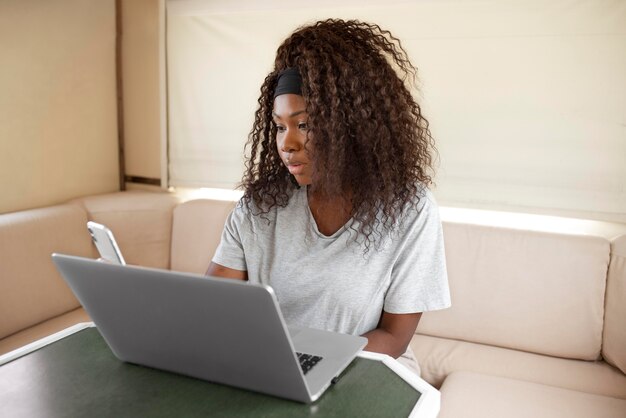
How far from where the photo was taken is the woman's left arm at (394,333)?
1.27 metres

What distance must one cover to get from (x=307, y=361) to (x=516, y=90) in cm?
161

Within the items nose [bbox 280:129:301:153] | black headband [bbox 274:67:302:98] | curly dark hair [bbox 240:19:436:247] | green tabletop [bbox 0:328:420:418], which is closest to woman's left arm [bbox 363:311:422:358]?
curly dark hair [bbox 240:19:436:247]

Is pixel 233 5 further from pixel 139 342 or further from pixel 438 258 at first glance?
pixel 139 342

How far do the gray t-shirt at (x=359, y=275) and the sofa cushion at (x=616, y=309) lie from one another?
901 mm

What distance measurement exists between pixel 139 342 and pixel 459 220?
5.14 feet

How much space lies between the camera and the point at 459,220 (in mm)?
2199

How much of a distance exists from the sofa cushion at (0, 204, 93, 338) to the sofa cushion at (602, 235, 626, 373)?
202 centimetres

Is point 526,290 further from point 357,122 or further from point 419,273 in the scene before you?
point 357,122

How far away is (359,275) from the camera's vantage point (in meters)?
1.30

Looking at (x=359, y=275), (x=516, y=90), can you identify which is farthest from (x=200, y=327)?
(x=516, y=90)

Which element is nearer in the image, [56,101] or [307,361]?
[307,361]

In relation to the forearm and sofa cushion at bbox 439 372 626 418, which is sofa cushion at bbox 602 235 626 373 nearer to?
sofa cushion at bbox 439 372 626 418

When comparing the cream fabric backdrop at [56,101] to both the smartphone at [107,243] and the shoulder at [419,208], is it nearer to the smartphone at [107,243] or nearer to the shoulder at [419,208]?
the smartphone at [107,243]

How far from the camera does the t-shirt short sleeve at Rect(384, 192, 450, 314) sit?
1280 mm
